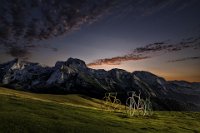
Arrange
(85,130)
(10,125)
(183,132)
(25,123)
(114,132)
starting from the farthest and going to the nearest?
(183,132), (114,132), (85,130), (25,123), (10,125)

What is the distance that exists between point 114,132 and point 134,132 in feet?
27.1

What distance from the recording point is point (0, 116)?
51.3 m

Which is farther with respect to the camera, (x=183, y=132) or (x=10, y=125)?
(x=183, y=132)

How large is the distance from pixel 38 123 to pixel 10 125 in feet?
22.4

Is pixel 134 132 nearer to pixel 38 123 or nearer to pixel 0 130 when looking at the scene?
pixel 38 123

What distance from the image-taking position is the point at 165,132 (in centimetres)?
7388

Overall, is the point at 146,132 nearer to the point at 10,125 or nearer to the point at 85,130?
the point at 85,130

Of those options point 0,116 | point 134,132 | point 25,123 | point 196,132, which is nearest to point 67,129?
point 25,123

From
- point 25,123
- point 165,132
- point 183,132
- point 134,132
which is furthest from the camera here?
point 183,132

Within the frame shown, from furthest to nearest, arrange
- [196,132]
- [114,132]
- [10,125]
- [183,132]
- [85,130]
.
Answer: [196,132] < [183,132] < [114,132] < [85,130] < [10,125]

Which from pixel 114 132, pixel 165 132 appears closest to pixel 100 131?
pixel 114 132

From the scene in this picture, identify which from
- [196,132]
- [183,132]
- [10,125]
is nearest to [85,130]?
[10,125]

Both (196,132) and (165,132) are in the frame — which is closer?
(165,132)

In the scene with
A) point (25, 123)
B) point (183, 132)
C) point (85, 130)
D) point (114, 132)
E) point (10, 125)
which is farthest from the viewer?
point (183, 132)
